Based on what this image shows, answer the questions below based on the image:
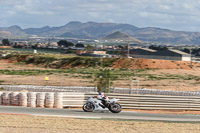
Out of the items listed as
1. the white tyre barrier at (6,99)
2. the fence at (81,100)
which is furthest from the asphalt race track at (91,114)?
the white tyre barrier at (6,99)

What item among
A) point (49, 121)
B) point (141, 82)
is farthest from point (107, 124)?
point (141, 82)

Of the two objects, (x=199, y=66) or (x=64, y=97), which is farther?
(x=199, y=66)

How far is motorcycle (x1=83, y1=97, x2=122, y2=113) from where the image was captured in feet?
72.7

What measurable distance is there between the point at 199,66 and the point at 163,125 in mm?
81676

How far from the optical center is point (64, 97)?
23688 millimetres

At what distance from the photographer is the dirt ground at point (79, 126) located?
14.6 metres

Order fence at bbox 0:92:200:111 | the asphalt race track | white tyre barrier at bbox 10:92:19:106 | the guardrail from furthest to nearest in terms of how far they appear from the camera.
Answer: the guardrail → white tyre barrier at bbox 10:92:19:106 → fence at bbox 0:92:200:111 → the asphalt race track

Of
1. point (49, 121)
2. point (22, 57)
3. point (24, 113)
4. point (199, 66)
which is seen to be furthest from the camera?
point (22, 57)

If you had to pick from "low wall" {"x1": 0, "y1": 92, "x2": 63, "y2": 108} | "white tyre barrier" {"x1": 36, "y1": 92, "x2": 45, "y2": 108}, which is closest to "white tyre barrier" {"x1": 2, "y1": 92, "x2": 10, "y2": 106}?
"low wall" {"x1": 0, "y1": 92, "x2": 63, "y2": 108}

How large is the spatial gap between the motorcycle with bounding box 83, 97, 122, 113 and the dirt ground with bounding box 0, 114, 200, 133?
4.72 m

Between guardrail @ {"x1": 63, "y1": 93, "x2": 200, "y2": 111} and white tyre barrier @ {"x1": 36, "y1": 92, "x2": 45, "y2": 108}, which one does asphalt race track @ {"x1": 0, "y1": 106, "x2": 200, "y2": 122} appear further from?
guardrail @ {"x1": 63, "y1": 93, "x2": 200, "y2": 111}

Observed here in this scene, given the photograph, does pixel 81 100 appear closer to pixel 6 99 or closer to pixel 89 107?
pixel 89 107

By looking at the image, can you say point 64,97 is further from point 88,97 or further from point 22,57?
point 22,57

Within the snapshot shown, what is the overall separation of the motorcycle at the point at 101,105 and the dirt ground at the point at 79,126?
186 inches
